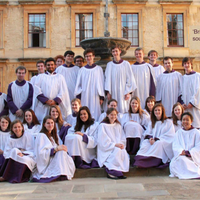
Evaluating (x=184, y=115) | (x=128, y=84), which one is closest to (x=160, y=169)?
(x=184, y=115)

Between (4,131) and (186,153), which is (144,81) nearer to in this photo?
(186,153)

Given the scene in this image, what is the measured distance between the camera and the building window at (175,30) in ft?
66.8

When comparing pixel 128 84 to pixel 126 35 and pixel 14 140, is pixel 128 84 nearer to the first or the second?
pixel 14 140

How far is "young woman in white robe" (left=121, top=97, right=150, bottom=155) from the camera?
640 cm

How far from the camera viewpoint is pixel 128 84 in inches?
297

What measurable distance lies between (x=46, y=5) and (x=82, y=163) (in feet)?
52.5

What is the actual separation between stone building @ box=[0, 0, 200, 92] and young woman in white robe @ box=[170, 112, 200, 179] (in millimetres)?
14315

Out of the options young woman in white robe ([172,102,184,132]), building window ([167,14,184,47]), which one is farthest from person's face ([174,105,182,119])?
building window ([167,14,184,47])

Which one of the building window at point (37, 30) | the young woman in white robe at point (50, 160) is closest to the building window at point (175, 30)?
the building window at point (37, 30)

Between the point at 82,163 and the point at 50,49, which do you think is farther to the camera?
the point at 50,49

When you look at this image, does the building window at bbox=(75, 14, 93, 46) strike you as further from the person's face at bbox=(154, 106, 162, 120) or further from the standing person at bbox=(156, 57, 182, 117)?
the person's face at bbox=(154, 106, 162, 120)

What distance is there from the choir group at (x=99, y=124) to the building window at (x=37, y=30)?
12600mm

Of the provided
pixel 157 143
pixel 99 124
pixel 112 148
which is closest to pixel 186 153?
pixel 157 143

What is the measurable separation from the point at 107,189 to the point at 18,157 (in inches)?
72.1
